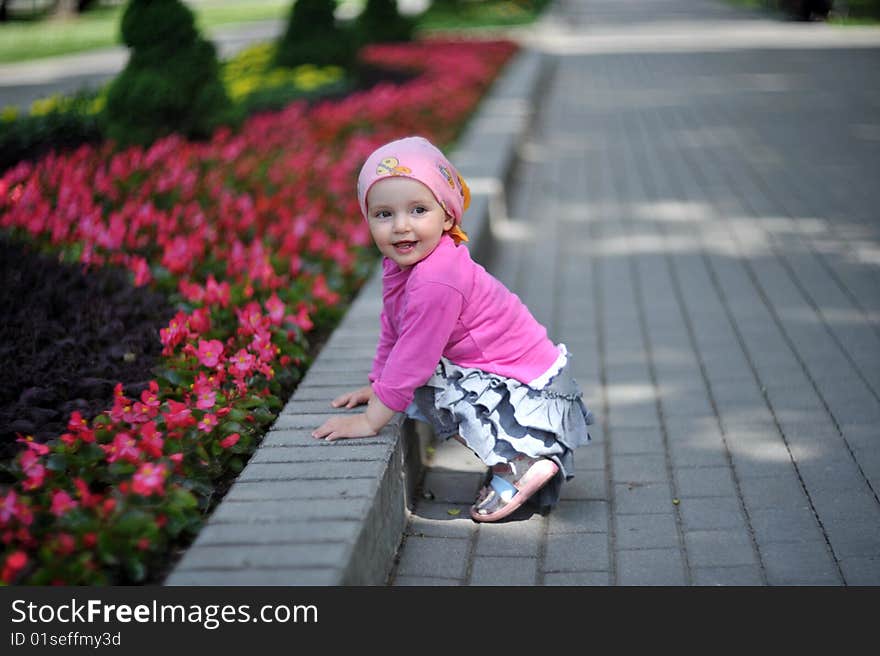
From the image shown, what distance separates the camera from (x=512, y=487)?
3160 mm

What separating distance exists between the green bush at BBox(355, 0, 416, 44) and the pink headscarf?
42.6 feet

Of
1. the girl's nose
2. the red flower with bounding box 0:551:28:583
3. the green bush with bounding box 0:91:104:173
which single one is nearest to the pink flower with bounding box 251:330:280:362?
the girl's nose

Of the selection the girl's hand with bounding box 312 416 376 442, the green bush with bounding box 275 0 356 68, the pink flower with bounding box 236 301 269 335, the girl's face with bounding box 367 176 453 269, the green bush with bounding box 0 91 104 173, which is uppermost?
the girl's face with bounding box 367 176 453 269

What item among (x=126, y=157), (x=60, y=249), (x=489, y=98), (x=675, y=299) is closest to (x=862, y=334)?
(x=675, y=299)

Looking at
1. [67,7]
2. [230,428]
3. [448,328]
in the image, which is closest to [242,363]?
[230,428]

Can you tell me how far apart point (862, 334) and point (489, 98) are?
21.8 feet

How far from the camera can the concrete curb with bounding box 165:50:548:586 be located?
237 cm

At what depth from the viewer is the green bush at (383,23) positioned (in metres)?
15.4

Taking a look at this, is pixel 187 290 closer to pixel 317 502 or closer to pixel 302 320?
pixel 302 320

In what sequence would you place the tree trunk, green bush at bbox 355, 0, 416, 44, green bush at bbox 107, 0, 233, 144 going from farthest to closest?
the tree trunk → green bush at bbox 355, 0, 416, 44 → green bush at bbox 107, 0, 233, 144

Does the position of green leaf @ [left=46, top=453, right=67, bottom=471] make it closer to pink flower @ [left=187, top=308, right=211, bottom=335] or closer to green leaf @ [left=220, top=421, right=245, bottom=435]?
green leaf @ [left=220, top=421, right=245, bottom=435]

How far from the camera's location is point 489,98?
34.7 feet

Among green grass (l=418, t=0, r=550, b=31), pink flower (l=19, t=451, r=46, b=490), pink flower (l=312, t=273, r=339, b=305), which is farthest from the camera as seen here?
green grass (l=418, t=0, r=550, b=31)
